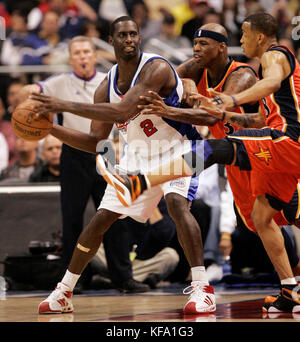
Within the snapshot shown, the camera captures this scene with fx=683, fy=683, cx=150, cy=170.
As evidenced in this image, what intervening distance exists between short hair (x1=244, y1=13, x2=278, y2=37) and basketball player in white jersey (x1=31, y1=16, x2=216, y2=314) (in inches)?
26.6

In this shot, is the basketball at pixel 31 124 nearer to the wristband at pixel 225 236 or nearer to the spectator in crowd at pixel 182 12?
the wristband at pixel 225 236

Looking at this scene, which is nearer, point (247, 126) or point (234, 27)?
point (247, 126)

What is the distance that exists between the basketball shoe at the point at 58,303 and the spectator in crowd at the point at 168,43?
5.63 meters

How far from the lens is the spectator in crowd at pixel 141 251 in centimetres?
706

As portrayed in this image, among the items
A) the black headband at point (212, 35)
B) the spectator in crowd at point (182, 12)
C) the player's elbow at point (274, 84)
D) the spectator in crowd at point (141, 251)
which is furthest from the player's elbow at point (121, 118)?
the spectator in crowd at point (182, 12)

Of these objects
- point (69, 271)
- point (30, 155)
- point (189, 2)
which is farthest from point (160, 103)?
point (189, 2)

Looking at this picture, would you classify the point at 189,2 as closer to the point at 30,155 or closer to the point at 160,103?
the point at 30,155

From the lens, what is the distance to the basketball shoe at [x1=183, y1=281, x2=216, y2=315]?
478cm

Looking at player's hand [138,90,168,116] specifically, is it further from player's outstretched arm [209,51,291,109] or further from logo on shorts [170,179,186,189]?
logo on shorts [170,179,186,189]

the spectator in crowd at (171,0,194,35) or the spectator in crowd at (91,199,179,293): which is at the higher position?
the spectator in crowd at (171,0,194,35)

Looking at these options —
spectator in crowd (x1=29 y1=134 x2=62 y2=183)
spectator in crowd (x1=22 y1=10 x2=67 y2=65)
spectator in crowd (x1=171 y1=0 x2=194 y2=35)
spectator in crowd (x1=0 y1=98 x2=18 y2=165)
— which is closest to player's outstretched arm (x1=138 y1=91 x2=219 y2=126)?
spectator in crowd (x1=29 y1=134 x2=62 y2=183)

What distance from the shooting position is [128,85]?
16.5 ft

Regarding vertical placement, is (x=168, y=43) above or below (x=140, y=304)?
above

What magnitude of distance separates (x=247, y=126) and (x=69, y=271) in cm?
170
